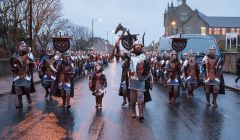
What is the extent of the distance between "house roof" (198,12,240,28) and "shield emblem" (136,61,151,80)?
108 meters

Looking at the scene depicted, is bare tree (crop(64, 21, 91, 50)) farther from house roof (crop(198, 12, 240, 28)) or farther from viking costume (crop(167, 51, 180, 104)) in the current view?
viking costume (crop(167, 51, 180, 104))

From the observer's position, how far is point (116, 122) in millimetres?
11273

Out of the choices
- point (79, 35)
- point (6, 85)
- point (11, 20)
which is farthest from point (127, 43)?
point (79, 35)

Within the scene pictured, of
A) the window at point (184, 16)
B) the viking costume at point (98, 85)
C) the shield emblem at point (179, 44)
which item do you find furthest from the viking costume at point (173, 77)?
the window at point (184, 16)

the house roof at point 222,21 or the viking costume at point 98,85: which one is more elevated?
the house roof at point 222,21

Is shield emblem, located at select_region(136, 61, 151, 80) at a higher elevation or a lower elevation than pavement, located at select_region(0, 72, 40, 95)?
higher

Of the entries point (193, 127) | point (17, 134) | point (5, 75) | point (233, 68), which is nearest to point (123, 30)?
point (193, 127)

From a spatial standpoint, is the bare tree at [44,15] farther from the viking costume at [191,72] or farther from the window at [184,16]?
the window at [184,16]

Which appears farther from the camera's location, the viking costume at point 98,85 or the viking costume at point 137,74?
the viking costume at point 98,85

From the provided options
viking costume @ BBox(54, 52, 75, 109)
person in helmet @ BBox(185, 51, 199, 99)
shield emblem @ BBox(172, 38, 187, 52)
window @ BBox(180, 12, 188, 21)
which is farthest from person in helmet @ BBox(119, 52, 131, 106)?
window @ BBox(180, 12, 188, 21)

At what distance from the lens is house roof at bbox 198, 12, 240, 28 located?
118m

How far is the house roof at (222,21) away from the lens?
11812 centimetres

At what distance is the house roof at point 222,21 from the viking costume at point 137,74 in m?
108

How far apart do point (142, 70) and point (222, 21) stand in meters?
111
